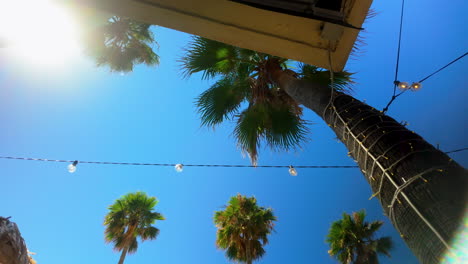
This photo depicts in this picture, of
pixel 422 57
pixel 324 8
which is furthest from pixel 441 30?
pixel 324 8

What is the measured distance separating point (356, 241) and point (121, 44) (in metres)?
13.3

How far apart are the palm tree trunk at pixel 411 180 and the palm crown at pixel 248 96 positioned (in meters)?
2.70

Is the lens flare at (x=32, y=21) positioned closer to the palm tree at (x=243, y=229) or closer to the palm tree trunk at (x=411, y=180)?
the palm tree trunk at (x=411, y=180)

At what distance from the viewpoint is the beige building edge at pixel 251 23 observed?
190cm

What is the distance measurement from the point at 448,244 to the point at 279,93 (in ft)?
11.7

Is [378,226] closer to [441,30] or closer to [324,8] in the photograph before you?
[324,8]

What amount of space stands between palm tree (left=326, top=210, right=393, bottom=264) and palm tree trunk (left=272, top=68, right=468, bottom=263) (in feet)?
34.4

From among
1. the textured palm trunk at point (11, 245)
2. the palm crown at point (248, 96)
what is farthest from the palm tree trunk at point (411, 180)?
the textured palm trunk at point (11, 245)

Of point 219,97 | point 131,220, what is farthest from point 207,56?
point 131,220

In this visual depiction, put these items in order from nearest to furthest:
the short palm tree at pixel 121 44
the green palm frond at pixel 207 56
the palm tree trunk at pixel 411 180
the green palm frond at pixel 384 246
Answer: the palm tree trunk at pixel 411 180
the green palm frond at pixel 207 56
the short palm tree at pixel 121 44
the green palm frond at pixel 384 246

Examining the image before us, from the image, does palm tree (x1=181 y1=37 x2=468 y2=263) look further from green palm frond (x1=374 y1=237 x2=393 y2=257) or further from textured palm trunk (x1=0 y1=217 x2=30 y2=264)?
green palm frond (x1=374 y1=237 x2=393 y2=257)

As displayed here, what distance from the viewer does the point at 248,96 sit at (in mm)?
4809

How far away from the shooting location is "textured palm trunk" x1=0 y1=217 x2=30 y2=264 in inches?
107

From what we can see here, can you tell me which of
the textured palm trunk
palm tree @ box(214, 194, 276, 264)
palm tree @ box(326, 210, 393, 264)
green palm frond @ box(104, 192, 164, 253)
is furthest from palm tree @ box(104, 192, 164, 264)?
palm tree @ box(326, 210, 393, 264)
